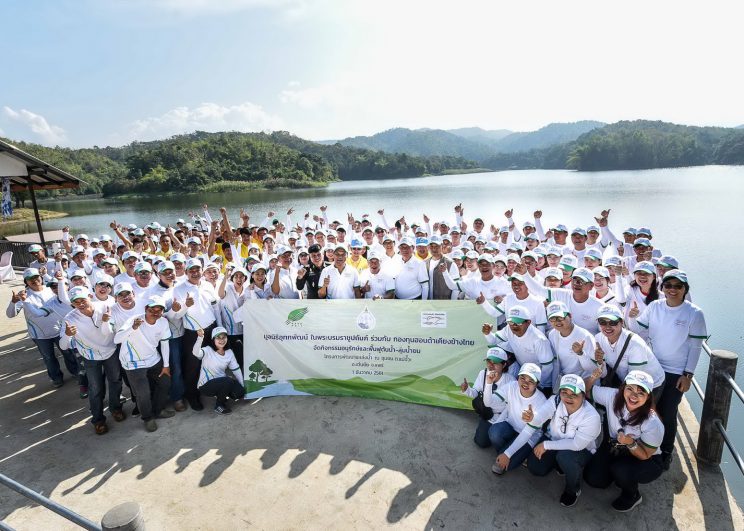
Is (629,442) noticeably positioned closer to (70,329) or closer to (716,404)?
(716,404)

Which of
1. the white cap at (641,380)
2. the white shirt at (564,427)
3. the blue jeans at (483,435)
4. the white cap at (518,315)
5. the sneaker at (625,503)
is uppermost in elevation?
the white cap at (518,315)

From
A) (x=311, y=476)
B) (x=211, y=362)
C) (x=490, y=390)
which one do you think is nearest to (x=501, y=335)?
(x=490, y=390)

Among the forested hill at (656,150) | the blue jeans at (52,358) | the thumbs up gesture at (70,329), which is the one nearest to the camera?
the thumbs up gesture at (70,329)

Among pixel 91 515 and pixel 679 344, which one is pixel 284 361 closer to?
pixel 91 515

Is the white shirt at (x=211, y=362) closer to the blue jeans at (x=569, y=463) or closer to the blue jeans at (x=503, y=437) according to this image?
the blue jeans at (x=503, y=437)

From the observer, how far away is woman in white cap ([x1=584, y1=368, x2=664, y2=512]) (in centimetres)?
359

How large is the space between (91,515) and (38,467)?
1306 mm

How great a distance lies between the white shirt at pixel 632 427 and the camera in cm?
361

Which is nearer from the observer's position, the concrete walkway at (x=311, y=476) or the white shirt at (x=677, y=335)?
the concrete walkway at (x=311, y=476)

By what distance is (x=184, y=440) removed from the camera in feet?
16.7

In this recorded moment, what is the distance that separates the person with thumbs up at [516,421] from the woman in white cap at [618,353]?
0.75 meters

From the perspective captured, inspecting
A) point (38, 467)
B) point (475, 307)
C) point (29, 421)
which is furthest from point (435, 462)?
point (29, 421)

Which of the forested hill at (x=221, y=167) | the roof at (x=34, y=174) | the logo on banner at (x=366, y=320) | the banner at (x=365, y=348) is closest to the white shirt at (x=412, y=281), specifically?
the banner at (x=365, y=348)

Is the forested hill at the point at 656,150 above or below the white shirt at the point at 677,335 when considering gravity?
above
